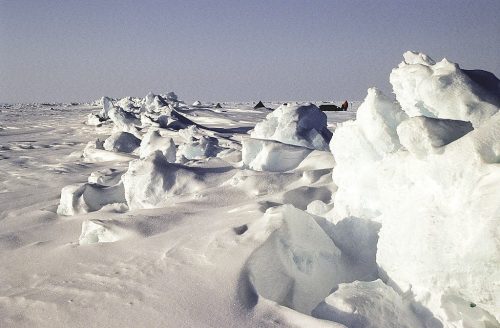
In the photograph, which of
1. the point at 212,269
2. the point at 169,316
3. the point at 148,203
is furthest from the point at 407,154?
the point at 148,203

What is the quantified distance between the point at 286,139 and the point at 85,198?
249 cm

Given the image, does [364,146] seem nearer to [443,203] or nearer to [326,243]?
[326,243]

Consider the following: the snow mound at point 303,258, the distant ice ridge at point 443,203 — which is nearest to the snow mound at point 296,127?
the distant ice ridge at point 443,203

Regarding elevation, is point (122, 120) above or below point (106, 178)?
below

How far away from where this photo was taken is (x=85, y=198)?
3.46 m

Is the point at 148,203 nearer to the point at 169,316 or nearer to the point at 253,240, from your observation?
the point at 253,240

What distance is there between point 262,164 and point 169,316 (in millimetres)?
2583

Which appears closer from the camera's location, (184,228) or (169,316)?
(169,316)

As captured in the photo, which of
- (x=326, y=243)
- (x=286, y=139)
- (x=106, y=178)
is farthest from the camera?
(x=286, y=139)

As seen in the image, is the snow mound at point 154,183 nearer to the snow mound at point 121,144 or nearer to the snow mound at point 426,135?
the snow mound at point 426,135

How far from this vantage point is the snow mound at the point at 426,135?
163cm

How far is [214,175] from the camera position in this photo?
→ 12.0ft

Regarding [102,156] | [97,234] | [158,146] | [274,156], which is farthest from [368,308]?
[102,156]

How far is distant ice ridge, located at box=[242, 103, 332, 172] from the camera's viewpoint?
403cm
